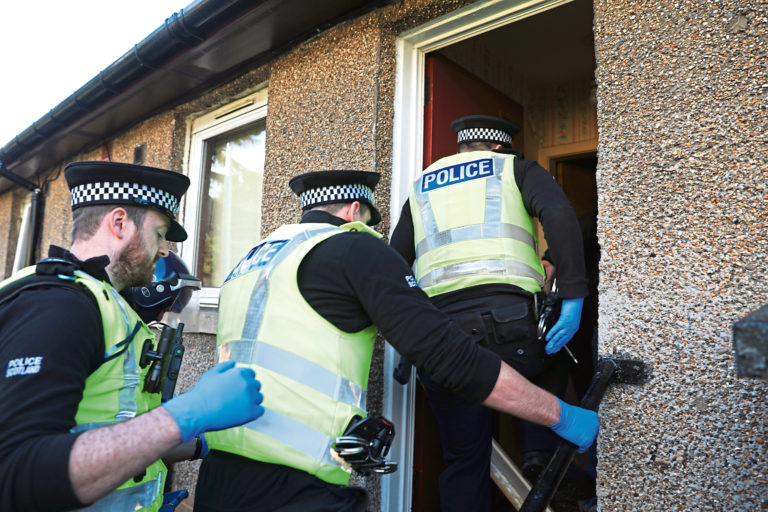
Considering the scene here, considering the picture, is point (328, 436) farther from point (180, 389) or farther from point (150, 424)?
point (180, 389)

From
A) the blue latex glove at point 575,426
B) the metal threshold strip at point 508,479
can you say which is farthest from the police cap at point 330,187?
the metal threshold strip at point 508,479

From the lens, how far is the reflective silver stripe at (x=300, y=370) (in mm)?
1492

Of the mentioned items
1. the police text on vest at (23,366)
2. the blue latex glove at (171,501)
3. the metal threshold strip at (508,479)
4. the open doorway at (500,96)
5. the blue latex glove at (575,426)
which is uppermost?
the open doorway at (500,96)

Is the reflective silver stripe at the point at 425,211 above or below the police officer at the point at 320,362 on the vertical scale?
above

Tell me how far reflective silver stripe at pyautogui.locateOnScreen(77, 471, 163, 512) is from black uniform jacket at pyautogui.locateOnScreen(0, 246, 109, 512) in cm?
31

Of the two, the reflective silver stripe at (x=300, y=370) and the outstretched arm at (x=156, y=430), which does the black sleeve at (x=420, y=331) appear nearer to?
the reflective silver stripe at (x=300, y=370)

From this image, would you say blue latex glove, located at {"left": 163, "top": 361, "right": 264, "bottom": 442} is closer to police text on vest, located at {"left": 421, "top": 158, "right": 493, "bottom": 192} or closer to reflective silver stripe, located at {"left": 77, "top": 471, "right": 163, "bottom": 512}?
reflective silver stripe, located at {"left": 77, "top": 471, "right": 163, "bottom": 512}

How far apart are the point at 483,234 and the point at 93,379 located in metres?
1.56

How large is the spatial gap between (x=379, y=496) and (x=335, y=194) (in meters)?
1.60

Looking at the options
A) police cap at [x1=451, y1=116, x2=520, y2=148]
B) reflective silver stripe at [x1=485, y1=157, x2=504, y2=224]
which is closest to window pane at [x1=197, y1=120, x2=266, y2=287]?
police cap at [x1=451, y1=116, x2=520, y2=148]

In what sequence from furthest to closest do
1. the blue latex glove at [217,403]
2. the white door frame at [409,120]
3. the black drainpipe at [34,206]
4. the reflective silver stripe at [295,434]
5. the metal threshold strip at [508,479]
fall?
the black drainpipe at [34,206], the white door frame at [409,120], the metal threshold strip at [508,479], the reflective silver stripe at [295,434], the blue latex glove at [217,403]

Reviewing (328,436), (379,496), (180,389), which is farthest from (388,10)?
(180,389)

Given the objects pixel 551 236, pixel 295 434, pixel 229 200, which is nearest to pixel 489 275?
pixel 551 236

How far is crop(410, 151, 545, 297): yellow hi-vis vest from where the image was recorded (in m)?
2.24
